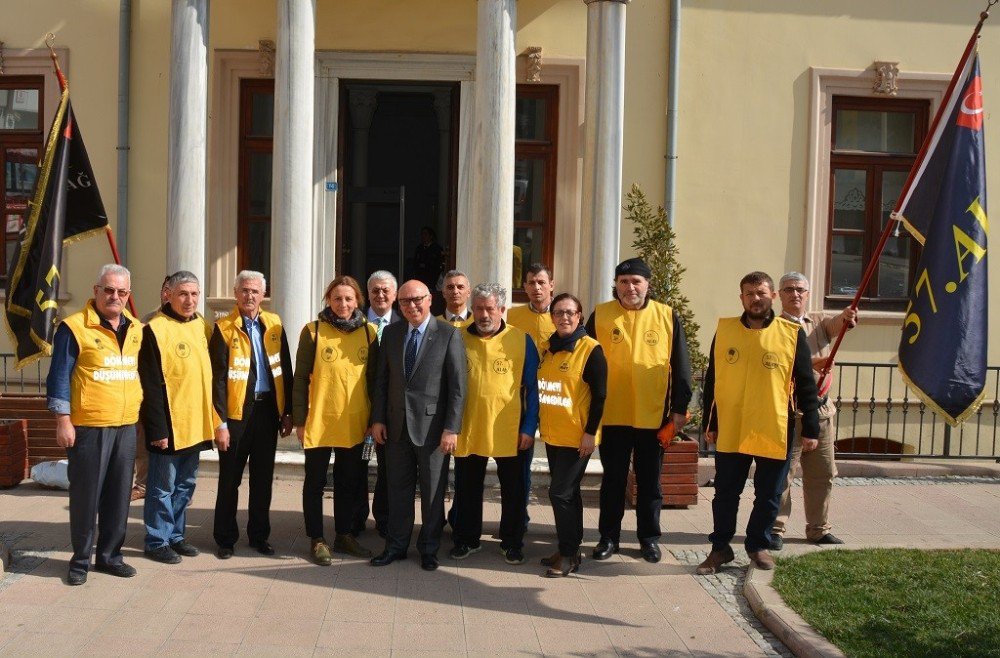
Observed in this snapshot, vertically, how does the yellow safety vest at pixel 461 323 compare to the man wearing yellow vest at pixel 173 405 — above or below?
above

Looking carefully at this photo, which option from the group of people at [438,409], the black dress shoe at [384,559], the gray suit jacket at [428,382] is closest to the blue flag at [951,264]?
the group of people at [438,409]

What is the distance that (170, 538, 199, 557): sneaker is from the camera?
7109mm

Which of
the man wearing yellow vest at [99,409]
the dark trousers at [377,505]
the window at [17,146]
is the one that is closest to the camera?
the man wearing yellow vest at [99,409]

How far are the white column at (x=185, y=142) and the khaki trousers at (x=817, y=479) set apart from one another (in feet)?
17.8

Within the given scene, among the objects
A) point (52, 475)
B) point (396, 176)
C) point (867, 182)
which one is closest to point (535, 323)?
point (52, 475)

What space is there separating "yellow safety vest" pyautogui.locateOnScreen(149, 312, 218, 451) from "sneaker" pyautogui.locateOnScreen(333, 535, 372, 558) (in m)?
1.13

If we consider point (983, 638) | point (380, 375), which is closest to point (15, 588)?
point (380, 375)

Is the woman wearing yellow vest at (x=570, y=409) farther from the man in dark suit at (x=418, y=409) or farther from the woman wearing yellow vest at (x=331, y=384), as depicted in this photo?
the woman wearing yellow vest at (x=331, y=384)

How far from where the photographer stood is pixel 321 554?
23.1 feet

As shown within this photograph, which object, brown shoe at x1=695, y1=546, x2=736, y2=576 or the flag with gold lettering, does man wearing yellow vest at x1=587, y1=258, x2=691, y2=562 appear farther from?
the flag with gold lettering

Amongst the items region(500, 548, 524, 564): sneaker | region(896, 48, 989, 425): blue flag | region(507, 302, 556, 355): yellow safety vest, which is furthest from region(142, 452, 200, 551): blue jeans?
region(896, 48, 989, 425): blue flag

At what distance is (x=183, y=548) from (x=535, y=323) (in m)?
2.87

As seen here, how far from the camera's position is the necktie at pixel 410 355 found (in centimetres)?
690

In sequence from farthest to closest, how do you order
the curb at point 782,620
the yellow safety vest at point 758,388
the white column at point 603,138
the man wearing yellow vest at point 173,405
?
the white column at point 603,138
the yellow safety vest at point 758,388
the man wearing yellow vest at point 173,405
the curb at point 782,620
